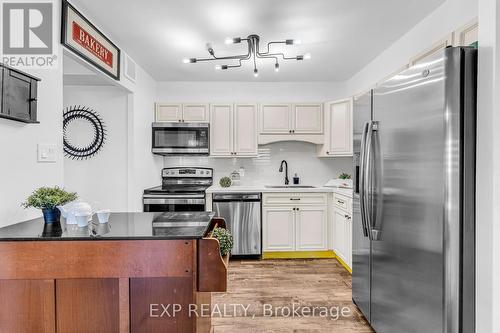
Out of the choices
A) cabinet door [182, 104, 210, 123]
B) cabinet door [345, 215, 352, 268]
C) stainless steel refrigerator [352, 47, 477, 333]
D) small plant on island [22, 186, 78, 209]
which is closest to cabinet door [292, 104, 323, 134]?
cabinet door [182, 104, 210, 123]

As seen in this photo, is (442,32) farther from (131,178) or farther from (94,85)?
(94,85)

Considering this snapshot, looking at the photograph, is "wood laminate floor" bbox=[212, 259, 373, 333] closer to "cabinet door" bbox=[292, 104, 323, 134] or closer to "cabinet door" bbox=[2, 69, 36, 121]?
"cabinet door" bbox=[292, 104, 323, 134]

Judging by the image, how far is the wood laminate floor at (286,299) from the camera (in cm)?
223

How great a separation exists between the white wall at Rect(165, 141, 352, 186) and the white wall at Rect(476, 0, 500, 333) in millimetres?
3029

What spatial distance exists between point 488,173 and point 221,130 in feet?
10.4

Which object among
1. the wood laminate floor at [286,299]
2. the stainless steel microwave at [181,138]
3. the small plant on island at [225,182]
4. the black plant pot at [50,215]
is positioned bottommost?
the wood laminate floor at [286,299]

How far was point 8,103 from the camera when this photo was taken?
159cm

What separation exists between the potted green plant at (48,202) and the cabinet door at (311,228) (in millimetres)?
2708

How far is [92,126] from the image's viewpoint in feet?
12.1

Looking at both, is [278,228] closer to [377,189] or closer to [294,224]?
[294,224]

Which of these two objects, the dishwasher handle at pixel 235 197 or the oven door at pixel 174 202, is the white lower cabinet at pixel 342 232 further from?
the oven door at pixel 174 202

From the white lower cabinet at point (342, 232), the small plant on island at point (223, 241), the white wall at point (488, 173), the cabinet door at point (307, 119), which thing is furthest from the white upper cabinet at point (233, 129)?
the white wall at point (488, 173)

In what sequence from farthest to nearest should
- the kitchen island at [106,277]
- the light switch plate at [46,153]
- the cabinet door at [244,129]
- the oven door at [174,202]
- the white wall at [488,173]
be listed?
1. the cabinet door at [244,129]
2. the oven door at [174,202]
3. the light switch plate at [46,153]
4. the kitchen island at [106,277]
5. the white wall at [488,173]

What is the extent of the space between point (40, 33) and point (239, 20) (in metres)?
1.48
